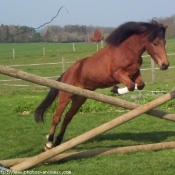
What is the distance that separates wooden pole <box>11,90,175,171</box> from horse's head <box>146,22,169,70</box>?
1.01 metres

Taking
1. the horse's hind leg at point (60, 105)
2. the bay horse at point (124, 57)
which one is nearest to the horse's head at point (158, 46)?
the bay horse at point (124, 57)

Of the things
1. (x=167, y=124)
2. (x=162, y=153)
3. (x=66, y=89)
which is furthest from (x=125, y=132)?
(x=66, y=89)

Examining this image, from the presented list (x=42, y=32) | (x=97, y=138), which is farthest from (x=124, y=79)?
(x=42, y=32)

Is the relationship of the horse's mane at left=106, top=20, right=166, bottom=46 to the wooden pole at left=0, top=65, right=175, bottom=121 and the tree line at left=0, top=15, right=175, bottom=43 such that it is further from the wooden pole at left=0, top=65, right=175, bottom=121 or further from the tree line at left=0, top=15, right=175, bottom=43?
the wooden pole at left=0, top=65, right=175, bottom=121

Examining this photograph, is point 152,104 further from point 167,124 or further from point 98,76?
point 167,124

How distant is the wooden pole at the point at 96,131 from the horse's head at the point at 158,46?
39.6 inches

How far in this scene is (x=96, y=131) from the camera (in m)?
5.98

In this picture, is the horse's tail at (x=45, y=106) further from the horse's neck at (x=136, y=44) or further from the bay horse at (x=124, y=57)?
the horse's neck at (x=136, y=44)

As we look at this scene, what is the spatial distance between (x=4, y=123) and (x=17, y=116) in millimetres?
1095

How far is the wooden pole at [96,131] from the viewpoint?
5.83m

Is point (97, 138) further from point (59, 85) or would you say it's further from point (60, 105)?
point (59, 85)

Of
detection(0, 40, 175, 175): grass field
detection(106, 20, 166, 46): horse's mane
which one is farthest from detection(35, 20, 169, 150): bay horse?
detection(0, 40, 175, 175): grass field

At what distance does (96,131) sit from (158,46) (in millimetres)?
1741

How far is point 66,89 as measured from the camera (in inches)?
224
